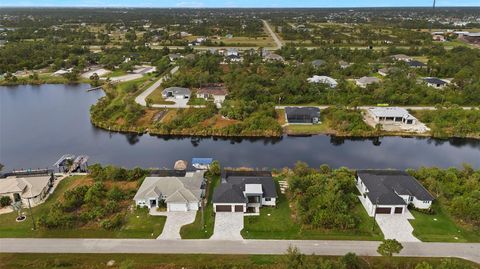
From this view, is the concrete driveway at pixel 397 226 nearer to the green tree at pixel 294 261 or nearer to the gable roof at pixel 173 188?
the green tree at pixel 294 261

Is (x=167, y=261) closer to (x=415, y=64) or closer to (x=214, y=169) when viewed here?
(x=214, y=169)

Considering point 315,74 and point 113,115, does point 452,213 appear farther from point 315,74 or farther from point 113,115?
point 315,74

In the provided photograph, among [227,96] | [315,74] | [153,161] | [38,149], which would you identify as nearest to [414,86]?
[315,74]

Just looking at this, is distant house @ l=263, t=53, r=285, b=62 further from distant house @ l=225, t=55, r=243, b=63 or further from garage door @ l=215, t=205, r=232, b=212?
garage door @ l=215, t=205, r=232, b=212

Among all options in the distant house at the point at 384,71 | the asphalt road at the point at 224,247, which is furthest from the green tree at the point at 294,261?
the distant house at the point at 384,71

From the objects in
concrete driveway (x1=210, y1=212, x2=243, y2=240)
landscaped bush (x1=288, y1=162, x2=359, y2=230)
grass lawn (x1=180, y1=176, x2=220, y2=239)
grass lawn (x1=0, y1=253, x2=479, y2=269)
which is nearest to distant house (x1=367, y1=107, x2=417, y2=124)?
landscaped bush (x1=288, y1=162, x2=359, y2=230)
